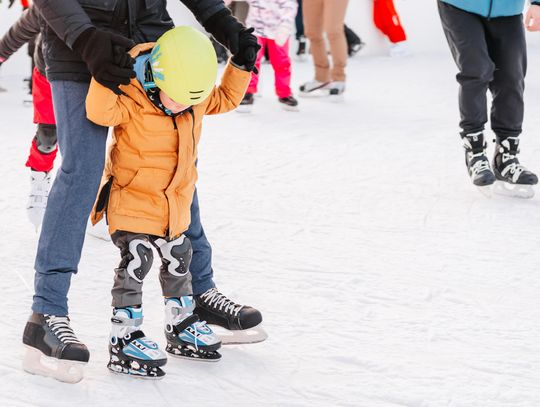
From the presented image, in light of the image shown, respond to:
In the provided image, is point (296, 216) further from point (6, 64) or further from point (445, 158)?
point (6, 64)

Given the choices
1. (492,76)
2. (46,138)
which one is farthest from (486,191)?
(46,138)

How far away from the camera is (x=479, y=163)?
3.85 metres

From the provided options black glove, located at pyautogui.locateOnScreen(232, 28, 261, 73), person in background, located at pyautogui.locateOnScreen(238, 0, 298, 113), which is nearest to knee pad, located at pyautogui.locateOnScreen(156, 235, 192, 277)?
black glove, located at pyautogui.locateOnScreen(232, 28, 261, 73)

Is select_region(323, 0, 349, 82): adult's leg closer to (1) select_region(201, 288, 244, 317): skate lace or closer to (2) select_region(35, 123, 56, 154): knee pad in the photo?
(2) select_region(35, 123, 56, 154): knee pad

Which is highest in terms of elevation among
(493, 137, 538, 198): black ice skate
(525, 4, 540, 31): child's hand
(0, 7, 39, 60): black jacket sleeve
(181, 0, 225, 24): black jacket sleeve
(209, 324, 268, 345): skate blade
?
(181, 0, 225, 24): black jacket sleeve

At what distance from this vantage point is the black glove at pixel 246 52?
2.21 metres

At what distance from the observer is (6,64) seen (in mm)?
7184

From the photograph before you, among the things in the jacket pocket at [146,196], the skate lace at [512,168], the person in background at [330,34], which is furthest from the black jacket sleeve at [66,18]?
the person in background at [330,34]

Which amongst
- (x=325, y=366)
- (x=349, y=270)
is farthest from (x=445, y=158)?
(x=325, y=366)

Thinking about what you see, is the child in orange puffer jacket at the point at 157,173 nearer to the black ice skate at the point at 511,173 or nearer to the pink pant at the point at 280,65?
the black ice skate at the point at 511,173

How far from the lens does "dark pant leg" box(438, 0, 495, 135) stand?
372 cm

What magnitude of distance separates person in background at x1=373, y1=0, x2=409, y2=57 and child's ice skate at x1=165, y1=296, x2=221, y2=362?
21.3ft

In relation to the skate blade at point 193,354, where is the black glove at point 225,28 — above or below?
above

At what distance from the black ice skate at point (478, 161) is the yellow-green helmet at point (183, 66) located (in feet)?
6.48
